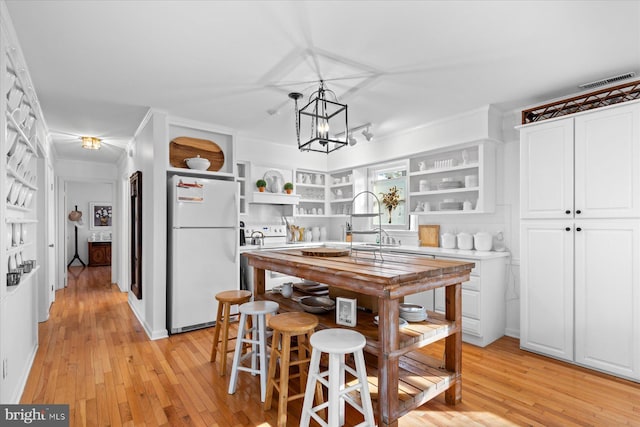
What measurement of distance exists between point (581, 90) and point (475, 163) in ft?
3.79

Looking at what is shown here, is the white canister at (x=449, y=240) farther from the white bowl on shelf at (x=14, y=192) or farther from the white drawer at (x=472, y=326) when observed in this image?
the white bowl on shelf at (x=14, y=192)

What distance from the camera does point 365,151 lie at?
525 centimetres

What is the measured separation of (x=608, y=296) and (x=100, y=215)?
10907mm

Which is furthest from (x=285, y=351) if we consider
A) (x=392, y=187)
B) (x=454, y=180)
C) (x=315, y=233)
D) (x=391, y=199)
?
(x=315, y=233)

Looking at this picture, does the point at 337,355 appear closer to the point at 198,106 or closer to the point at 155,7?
the point at 155,7

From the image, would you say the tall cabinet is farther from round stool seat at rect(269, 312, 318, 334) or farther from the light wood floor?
round stool seat at rect(269, 312, 318, 334)

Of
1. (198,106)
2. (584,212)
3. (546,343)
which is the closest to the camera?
(584,212)

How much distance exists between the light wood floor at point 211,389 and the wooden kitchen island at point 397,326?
0.25 metres

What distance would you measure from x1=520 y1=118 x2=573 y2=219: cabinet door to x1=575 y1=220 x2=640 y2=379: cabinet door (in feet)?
0.97

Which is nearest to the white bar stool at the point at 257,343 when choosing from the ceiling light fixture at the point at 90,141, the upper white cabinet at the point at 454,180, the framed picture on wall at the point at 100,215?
the upper white cabinet at the point at 454,180

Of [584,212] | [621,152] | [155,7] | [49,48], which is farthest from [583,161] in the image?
[49,48]

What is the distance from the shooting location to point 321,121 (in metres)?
3.52

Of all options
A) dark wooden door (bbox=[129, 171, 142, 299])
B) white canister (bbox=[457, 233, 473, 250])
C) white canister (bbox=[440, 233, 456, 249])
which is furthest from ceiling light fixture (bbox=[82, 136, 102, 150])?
white canister (bbox=[457, 233, 473, 250])

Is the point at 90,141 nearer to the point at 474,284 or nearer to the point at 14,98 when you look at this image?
the point at 14,98
